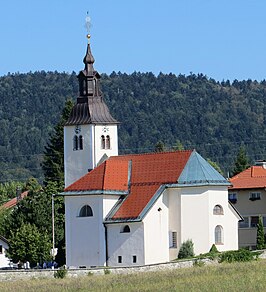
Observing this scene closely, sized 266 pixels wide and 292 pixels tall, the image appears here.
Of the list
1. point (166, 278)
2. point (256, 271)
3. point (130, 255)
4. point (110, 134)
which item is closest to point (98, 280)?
point (166, 278)

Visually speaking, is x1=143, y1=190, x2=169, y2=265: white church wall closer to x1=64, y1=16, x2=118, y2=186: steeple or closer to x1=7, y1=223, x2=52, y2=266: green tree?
x1=64, y1=16, x2=118, y2=186: steeple

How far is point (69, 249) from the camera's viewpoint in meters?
77.1

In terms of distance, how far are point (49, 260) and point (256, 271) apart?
106 ft

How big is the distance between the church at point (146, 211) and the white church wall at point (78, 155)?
444cm

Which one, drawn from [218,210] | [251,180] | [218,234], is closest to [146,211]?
[218,210]

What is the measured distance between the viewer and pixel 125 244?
74.8 m

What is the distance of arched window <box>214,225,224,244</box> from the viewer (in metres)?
75.7

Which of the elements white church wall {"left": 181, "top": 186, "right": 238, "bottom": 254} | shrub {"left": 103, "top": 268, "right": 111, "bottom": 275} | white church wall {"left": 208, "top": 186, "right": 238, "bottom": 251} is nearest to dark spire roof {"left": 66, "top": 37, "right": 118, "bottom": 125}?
white church wall {"left": 181, "top": 186, "right": 238, "bottom": 254}

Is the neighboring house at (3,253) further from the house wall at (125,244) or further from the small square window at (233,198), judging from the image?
the small square window at (233,198)

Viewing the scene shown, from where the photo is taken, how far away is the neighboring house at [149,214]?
74625 mm

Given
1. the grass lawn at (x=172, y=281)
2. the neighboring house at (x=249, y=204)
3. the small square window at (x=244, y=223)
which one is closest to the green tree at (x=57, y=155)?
the neighboring house at (x=249, y=204)

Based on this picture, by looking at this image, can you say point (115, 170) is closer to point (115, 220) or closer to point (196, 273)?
point (115, 220)

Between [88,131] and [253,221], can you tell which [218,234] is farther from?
[88,131]

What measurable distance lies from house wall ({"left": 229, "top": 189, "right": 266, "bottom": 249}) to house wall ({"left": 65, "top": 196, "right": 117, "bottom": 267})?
1138cm
